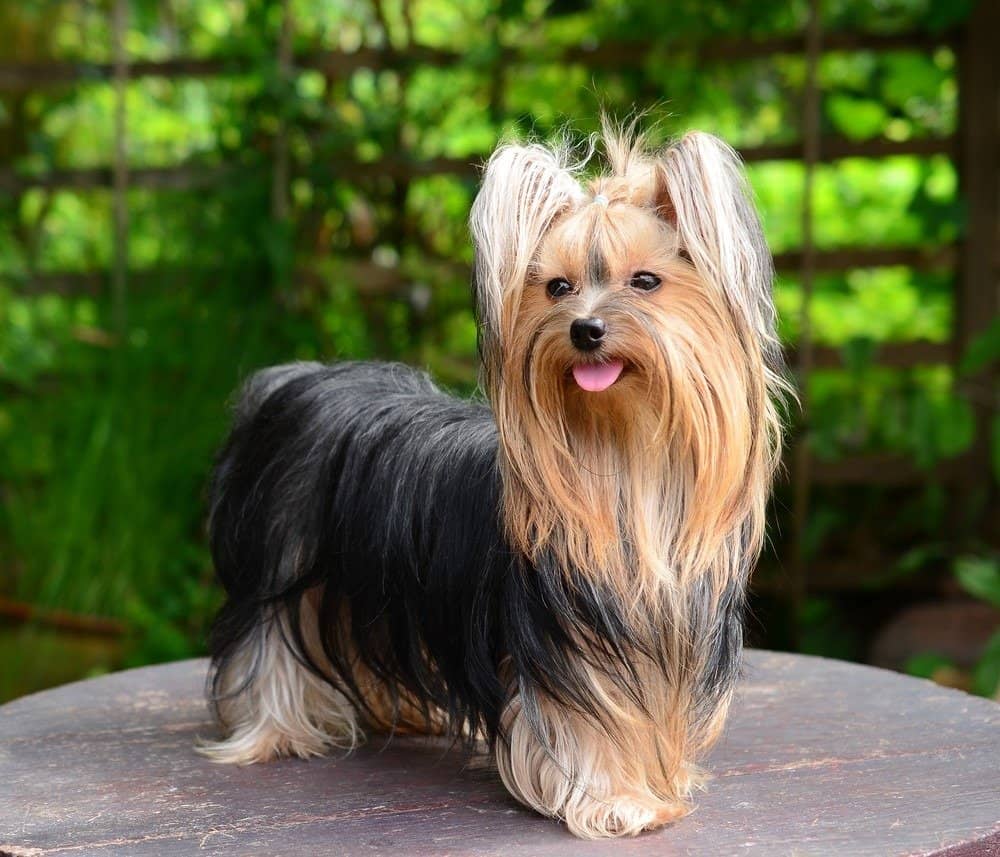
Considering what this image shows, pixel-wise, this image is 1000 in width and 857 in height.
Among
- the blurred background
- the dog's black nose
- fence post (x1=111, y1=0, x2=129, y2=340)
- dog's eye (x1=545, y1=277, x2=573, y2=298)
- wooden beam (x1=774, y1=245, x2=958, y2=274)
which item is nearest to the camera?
the dog's black nose

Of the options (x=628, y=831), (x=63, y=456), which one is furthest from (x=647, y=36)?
(x=628, y=831)

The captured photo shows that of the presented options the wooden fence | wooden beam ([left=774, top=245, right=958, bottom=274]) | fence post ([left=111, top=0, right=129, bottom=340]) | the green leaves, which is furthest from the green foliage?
fence post ([left=111, top=0, right=129, bottom=340])

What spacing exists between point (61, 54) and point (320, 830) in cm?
533

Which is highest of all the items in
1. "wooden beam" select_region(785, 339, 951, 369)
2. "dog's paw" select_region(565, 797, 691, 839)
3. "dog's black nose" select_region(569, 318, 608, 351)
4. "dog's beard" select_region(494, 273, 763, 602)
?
"dog's black nose" select_region(569, 318, 608, 351)

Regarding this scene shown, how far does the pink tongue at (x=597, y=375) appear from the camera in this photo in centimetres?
215

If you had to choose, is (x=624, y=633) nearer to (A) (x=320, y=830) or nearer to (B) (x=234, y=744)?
(A) (x=320, y=830)

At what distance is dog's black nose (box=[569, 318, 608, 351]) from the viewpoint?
2.12 m

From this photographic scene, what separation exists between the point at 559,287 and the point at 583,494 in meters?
0.32

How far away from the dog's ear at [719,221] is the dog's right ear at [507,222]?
0.61 feet

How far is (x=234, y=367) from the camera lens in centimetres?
533

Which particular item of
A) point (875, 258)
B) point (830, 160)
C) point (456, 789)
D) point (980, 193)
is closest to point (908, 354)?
point (875, 258)

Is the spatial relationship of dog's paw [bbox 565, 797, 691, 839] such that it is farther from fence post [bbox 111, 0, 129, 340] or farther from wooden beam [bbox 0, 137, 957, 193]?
fence post [bbox 111, 0, 129, 340]

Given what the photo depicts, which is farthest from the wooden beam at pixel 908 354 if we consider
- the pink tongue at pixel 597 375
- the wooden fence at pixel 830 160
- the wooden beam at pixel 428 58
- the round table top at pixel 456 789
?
the pink tongue at pixel 597 375

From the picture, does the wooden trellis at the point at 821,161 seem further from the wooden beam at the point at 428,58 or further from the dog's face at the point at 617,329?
the dog's face at the point at 617,329
